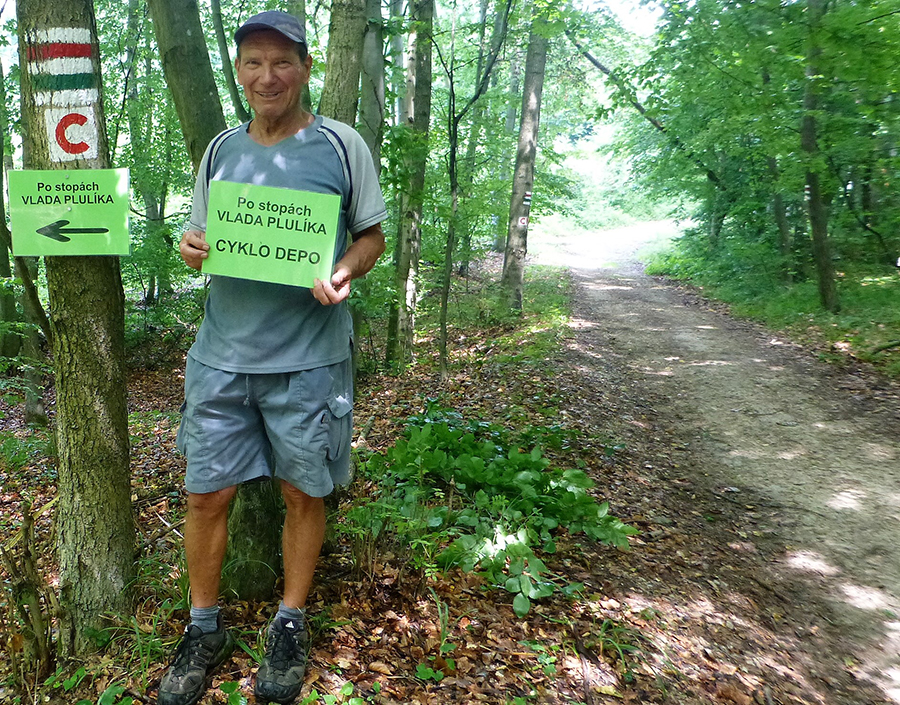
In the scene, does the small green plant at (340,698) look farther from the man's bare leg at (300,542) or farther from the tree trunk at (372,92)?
the tree trunk at (372,92)

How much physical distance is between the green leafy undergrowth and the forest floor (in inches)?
3.8

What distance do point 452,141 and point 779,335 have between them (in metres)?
7.57

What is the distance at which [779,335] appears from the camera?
437 inches

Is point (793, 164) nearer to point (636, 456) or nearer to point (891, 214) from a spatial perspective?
point (891, 214)

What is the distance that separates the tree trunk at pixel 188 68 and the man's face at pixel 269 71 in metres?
0.75

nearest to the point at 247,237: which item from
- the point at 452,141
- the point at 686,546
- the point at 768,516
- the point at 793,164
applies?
the point at 686,546

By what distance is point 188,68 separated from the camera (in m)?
2.82

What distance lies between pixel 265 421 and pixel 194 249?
26.5 inches

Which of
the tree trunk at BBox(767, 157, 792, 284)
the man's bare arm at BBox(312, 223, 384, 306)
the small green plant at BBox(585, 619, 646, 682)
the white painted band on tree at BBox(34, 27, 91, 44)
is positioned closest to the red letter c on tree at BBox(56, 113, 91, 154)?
the white painted band on tree at BBox(34, 27, 91, 44)

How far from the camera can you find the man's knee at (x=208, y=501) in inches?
89.5

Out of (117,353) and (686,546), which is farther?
(686,546)

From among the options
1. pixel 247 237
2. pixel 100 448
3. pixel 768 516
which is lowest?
pixel 768 516

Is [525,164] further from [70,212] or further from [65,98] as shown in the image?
[70,212]

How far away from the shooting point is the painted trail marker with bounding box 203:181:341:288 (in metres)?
2.15
